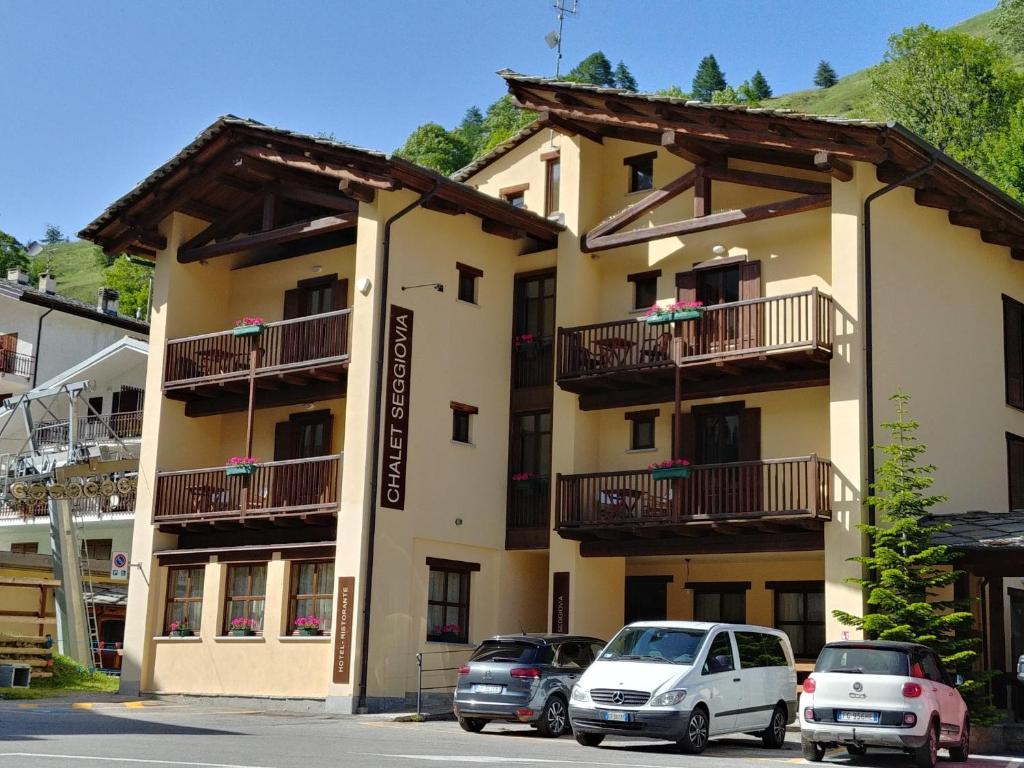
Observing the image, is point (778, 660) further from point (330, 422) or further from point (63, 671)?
point (63, 671)

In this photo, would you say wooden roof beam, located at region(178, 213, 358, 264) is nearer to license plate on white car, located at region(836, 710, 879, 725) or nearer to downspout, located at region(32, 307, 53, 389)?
license plate on white car, located at region(836, 710, 879, 725)

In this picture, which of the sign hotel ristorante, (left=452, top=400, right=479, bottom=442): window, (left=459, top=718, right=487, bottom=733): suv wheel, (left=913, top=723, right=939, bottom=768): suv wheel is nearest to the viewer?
(left=913, top=723, right=939, bottom=768): suv wheel

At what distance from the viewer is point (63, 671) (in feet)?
102

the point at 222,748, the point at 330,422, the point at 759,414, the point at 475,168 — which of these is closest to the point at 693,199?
the point at 759,414

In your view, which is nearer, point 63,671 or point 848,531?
point 848,531

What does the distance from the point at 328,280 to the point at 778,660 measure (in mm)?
14079

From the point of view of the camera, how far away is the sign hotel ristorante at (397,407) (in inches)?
1051

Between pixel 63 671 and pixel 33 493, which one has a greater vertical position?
pixel 33 493

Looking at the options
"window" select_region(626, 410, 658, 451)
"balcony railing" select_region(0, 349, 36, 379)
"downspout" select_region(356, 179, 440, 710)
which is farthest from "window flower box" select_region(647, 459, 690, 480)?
"balcony railing" select_region(0, 349, 36, 379)

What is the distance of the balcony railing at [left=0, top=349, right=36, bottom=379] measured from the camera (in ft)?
165

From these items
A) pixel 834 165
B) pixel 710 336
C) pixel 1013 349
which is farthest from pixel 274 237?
pixel 1013 349

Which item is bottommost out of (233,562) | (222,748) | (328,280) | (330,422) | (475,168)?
(222,748)

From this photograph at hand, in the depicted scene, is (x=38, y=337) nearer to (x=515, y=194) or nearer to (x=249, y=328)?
(x=249, y=328)

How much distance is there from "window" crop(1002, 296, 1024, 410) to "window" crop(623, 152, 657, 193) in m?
7.79
